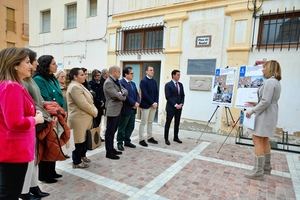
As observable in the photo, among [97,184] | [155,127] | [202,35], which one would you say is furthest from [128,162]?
[202,35]

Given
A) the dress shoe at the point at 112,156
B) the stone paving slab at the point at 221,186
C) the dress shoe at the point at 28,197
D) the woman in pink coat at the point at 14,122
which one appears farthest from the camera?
the dress shoe at the point at 112,156

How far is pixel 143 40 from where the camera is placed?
24.3ft

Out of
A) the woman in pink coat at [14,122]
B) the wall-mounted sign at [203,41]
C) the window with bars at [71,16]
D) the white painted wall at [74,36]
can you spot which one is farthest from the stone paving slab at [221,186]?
the window with bars at [71,16]

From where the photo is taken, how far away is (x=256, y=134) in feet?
10.8

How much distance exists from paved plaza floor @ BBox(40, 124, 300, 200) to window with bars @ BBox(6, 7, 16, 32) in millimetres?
15901

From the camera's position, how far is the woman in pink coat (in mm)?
1617

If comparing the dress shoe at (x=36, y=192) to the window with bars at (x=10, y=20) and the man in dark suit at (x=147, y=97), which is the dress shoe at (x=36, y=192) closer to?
the man in dark suit at (x=147, y=97)

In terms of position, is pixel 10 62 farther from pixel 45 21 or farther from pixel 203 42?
pixel 45 21

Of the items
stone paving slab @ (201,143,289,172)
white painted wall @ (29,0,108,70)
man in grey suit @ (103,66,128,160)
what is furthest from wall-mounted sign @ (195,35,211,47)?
white painted wall @ (29,0,108,70)

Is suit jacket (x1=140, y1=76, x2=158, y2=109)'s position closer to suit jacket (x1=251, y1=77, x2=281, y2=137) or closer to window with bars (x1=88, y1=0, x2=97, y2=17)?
suit jacket (x1=251, y1=77, x2=281, y2=137)

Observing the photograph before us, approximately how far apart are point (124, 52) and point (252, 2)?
4.17 meters

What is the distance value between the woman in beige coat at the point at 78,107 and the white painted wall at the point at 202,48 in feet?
12.1

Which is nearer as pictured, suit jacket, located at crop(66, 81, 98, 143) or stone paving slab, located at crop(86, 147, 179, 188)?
suit jacket, located at crop(66, 81, 98, 143)

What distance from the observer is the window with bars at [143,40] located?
280 inches
